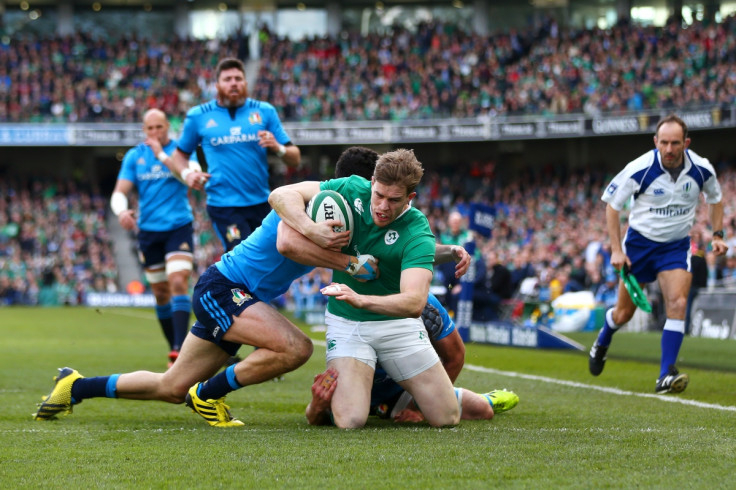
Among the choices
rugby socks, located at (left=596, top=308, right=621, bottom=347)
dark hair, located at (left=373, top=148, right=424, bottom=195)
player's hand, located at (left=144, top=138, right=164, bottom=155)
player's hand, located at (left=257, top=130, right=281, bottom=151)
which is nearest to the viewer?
dark hair, located at (left=373, top=148, right=424, bottom=195)

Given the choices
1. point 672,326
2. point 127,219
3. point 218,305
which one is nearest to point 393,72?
point 127,219

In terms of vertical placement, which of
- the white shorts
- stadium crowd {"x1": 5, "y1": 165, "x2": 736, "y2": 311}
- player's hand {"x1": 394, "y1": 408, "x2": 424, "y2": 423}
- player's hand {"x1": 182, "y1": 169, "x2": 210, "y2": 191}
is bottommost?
stadium crowd {"x1": 5, "y1": 165, "x2": 736, "y2": 311}

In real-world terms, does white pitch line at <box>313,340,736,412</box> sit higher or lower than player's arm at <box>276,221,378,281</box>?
lower

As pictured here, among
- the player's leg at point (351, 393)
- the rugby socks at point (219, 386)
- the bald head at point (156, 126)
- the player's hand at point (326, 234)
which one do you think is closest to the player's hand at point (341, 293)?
the player's hand at point (326, 234)

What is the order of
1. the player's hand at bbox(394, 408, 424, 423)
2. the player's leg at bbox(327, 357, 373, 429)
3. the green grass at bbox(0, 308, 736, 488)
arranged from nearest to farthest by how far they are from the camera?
the green grass at bbox(0, 308, 736, 488), the player's leg at bbox(327, 357, 373, 429), the player's hand at bbox(394, 408, 424, 423)

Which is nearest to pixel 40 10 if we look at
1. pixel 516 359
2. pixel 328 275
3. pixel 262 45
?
pixel 262 45

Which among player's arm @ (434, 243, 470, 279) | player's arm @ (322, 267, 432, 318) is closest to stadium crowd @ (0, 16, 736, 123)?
player's arm @ (434, 243, 470, 279)

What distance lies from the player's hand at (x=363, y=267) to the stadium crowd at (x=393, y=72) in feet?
94.6

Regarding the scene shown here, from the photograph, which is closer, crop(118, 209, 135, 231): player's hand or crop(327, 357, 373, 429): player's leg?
crop(327, 357, 373, 429): player's leg

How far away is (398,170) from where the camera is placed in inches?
196

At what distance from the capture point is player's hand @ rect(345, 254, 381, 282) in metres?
5.40

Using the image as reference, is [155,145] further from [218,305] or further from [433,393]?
[433,393]

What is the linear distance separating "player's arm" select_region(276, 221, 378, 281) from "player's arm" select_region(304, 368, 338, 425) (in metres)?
0.64

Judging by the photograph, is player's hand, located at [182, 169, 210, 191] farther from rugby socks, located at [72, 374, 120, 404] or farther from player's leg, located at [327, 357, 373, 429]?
player's leg, located at [327, 357, 373, 429]
